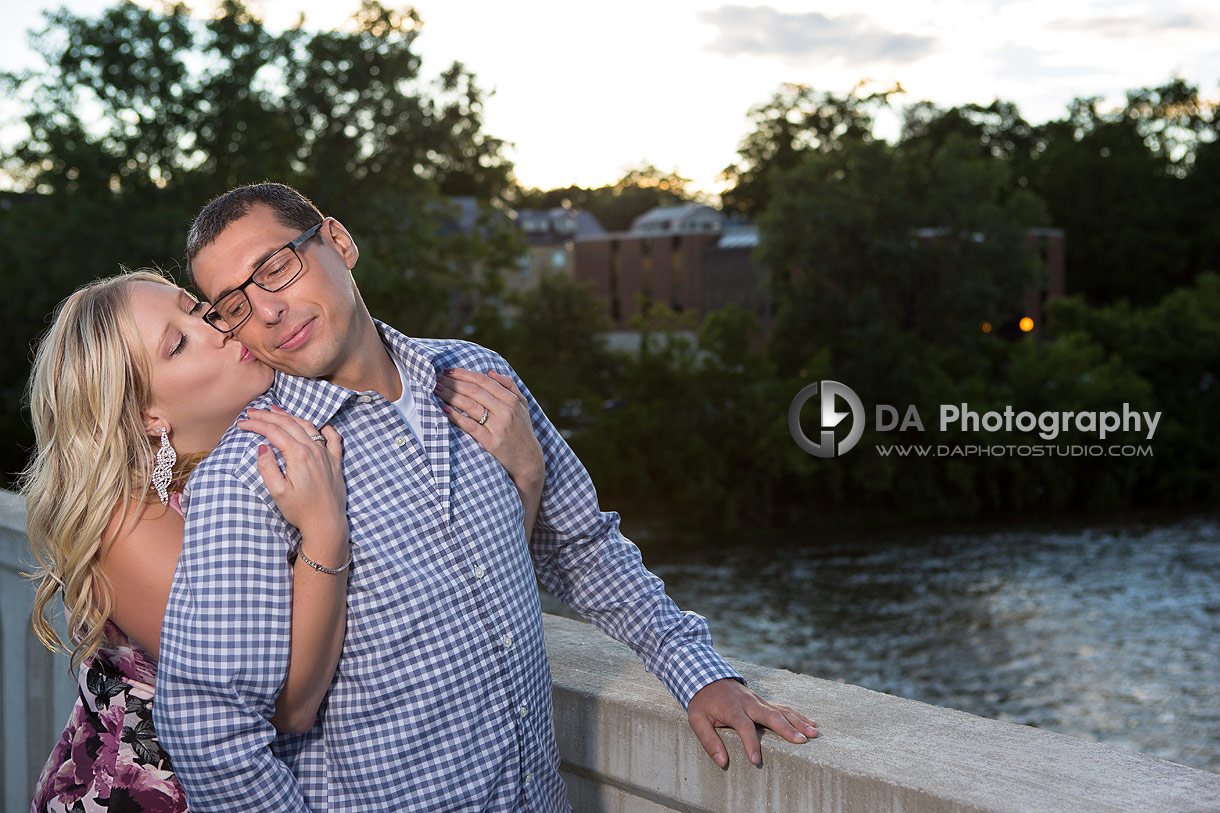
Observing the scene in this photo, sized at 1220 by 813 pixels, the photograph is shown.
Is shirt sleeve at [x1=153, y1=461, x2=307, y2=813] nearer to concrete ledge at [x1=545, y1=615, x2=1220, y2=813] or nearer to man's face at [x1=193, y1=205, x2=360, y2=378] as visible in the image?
man's face at [x1=193, y1=205, x2=360, y2=378]

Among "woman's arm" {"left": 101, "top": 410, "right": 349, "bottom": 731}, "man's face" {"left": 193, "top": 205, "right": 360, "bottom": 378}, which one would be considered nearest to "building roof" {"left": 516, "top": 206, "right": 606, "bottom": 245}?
"man's face" {"left": 193, "top": 205, "right": 360, "bottom": 378}

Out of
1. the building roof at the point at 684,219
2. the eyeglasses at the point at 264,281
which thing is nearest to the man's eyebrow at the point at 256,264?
the eyeglasses at the point at 264,281

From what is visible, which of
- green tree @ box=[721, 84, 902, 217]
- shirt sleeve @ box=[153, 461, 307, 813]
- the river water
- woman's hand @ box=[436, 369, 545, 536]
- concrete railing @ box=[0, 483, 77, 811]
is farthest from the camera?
green tree @ box=[721, 84, 902, 217]

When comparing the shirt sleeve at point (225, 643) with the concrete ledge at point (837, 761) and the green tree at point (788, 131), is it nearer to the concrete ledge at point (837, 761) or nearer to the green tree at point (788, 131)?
the concrete ledge at point (837, 761)

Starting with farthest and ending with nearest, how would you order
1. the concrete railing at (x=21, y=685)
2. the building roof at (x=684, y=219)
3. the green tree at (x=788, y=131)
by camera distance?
1. the building roof at (x=684, y=219)
2. the green tree at (x=788, y=131)
3. the concrete railing at (x=21, y=685)

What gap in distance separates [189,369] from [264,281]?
18 cm

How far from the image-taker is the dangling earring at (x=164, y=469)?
68.6 inches

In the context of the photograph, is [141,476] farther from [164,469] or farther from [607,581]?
[607,581]

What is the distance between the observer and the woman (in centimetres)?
155

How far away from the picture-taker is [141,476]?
174 centimetres

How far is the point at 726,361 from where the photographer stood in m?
31.1

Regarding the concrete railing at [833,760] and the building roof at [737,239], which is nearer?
the concrete railing at [833,760]

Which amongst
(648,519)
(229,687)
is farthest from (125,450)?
(648,519)

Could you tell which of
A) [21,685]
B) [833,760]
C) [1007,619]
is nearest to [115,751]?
[833,760]
